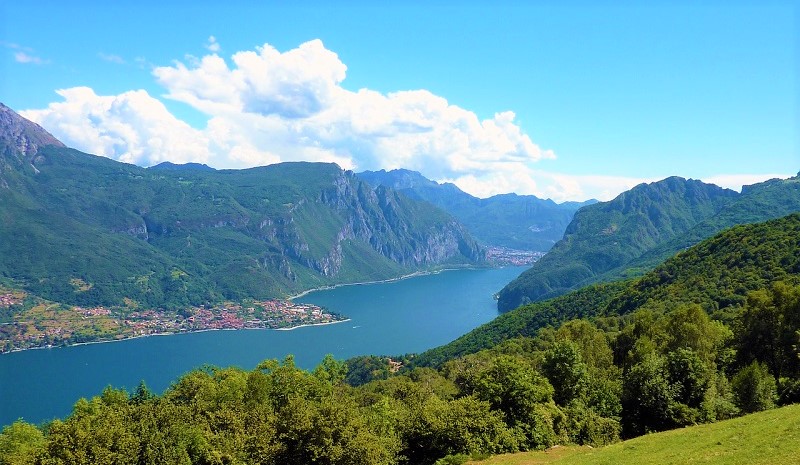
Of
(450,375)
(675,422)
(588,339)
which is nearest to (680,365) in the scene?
(675,422)

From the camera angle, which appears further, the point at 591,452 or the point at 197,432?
the point at 197,432

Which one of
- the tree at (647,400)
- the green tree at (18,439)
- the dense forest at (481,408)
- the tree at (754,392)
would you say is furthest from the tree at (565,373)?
the green tree at (18,439)

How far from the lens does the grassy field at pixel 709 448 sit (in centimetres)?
2034

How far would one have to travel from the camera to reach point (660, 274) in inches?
3760

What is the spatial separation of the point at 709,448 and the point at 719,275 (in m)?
65.9

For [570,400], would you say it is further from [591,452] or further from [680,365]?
[591,452]

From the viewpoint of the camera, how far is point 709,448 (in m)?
22.9

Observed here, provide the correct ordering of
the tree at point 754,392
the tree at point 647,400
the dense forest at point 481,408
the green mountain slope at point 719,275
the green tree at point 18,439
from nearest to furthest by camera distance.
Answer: the dense forest at point 481,408 → the tree at point 754,392 → the tree at point 647,400 → the green tree at point 18,439 → the green mountain slope at point 719,275

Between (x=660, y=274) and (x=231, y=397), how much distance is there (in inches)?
3262

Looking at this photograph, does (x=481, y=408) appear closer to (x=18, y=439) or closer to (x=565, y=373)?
(x=565, y=373)

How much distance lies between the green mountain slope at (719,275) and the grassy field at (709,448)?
37.8 meters

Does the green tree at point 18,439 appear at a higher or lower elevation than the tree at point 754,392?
lower

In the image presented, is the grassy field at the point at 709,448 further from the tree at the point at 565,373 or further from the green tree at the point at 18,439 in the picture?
the green tree at the point at 18,439

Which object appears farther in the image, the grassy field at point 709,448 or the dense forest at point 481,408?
the dense forest at point 481,408
